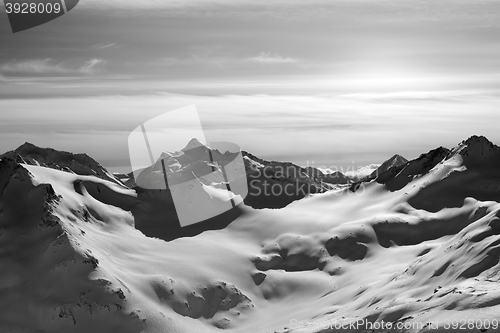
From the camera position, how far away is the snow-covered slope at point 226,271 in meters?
122

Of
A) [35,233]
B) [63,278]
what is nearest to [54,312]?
[63,278]

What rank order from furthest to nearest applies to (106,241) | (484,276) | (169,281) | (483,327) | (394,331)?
(106,241) < (169,281) < (484,276) < (394,331) < (483,327)

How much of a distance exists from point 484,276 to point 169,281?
85.6m

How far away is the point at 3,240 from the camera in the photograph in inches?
6437

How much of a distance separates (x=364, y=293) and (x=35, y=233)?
94.1 m

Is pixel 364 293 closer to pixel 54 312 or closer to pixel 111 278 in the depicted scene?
pixel 111 278

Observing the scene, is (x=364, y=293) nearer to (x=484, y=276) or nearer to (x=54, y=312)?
(x=484, y=276)

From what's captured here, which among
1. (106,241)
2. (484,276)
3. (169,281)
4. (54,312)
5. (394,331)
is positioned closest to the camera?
(394,331)

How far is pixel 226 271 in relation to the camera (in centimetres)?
17638

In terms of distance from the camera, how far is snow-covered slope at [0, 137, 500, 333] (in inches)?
4796

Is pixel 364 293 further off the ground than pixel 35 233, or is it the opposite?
pixel 35 233

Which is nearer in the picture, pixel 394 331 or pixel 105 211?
pixel 394 331

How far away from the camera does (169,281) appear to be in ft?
530

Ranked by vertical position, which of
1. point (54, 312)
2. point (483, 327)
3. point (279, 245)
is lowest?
point (279, 245)
